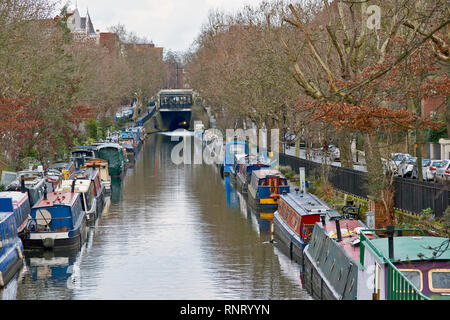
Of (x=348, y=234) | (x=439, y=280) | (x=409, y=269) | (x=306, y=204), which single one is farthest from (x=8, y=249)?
(x=439, y=280)

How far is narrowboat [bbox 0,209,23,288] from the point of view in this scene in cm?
2856

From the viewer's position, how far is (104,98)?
110812mm

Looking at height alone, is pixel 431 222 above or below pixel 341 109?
below

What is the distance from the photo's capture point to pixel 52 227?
35.2 metres

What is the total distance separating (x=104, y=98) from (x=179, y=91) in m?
57.1

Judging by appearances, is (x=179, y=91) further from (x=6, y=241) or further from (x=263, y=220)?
(x=6, y=241)

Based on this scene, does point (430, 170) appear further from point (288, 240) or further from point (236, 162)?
point (236, 162)

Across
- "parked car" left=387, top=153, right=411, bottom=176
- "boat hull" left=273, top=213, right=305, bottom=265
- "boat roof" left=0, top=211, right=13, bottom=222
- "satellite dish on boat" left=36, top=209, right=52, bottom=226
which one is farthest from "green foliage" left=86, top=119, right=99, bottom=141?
"boat roof" left=0, top=211, right=13, bottom=222

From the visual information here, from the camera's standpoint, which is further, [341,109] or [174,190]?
[174,190]

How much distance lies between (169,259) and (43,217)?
19.4 ft

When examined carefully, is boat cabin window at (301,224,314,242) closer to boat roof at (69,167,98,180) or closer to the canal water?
the canal water

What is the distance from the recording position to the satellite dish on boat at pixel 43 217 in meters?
34.6
